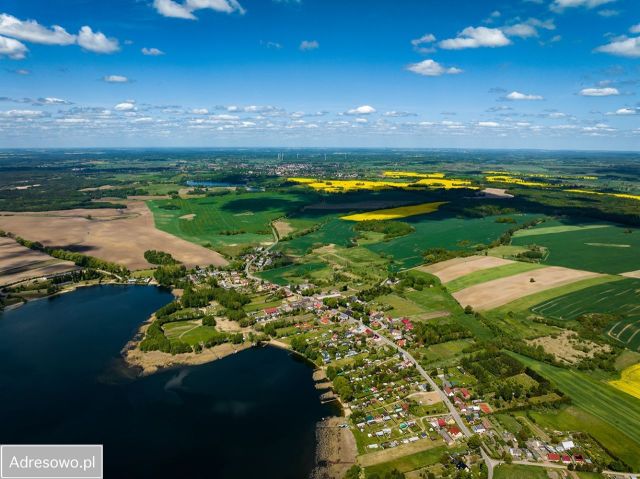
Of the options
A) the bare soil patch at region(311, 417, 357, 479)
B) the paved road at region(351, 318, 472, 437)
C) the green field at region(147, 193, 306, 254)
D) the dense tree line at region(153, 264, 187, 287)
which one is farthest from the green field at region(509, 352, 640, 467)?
the green field at region(147, 193, 306, 254)


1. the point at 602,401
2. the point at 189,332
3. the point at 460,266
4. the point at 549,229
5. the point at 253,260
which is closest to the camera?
the point at 602,401

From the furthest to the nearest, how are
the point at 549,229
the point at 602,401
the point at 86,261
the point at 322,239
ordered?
1. the point at 549,229
2. the point at 322,239
3. the point at 86,261
4. the point at 602,401

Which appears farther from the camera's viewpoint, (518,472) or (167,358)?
(167,358)

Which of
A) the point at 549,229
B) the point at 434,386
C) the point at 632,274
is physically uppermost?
the point at 632,274

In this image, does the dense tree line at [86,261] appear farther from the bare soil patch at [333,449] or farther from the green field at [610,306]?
the green field at [610,306]

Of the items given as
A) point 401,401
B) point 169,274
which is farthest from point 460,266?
point 169,274

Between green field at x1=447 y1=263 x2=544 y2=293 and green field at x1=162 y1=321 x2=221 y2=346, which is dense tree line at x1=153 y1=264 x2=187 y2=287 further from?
green field at x1=447 y1=263 x2=544 y2=293

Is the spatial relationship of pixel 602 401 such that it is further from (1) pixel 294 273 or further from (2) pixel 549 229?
(2) pixel 549 229

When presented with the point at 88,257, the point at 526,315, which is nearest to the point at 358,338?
the point at 526,315
